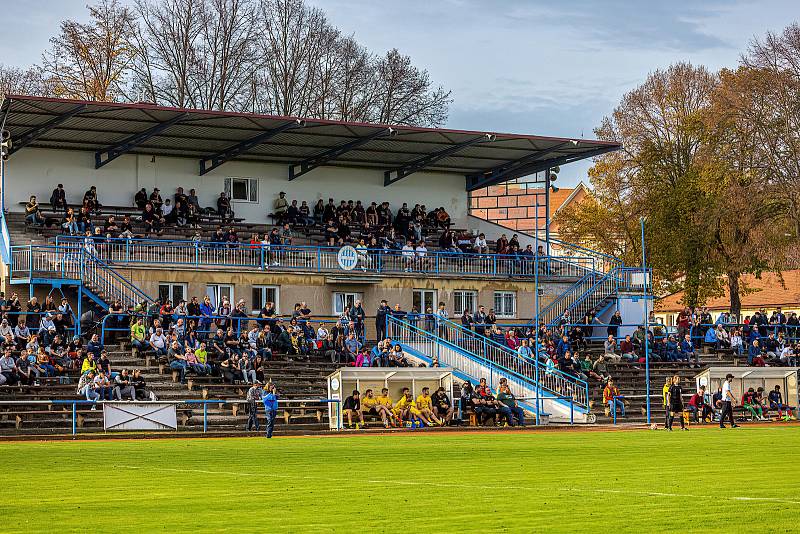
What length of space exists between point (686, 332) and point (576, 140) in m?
8.66

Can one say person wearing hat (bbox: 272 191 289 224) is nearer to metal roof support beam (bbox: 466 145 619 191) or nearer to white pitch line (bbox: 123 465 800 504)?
metal roof support beam (bbox: 466 145 619 191)

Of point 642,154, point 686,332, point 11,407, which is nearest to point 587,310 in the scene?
point 686,332

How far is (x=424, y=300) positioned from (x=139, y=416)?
20036 millimetres

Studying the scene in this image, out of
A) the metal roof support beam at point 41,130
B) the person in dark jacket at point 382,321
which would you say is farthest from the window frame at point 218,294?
the metal roof support beam at point 41,130

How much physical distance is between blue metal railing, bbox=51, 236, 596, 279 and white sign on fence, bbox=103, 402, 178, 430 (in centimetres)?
1200

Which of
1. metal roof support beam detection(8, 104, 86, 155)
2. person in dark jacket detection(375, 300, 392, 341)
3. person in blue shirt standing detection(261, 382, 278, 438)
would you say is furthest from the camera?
person in dark jacket detection(375, 300, 392, 341)

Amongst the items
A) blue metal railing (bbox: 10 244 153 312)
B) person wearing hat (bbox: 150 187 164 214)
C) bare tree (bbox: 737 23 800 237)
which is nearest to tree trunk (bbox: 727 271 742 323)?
bare tree (bbox: 737 23 800 237)

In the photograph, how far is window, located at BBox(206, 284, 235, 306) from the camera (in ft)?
148

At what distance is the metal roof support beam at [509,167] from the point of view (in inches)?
2052

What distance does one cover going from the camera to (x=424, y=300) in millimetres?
49625

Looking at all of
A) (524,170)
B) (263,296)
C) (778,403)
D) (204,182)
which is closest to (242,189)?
(204,182)

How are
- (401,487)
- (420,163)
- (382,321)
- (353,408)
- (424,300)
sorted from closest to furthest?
(401,487) → (353,408) → (382,321) → (424,300) → (420,163)

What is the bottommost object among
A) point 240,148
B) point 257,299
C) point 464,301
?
point 464,301

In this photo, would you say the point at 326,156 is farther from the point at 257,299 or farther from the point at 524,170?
the point at 524,170
